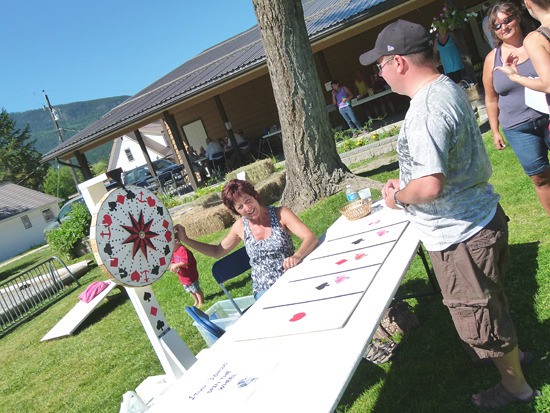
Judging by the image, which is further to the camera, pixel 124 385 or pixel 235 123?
pixel 235 123

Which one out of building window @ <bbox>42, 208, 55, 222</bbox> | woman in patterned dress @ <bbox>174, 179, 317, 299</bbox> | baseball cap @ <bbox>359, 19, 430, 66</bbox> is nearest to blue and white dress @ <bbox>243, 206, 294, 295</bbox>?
woman in patterned dress @ <bbox>174, 179, 317, 299</bbox>

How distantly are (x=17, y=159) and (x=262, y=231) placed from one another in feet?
224

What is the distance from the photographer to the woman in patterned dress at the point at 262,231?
13.7ft

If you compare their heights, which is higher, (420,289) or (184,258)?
(184,258)

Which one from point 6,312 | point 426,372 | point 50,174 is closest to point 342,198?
point 426,372

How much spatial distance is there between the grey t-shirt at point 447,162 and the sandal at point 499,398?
0.81 m

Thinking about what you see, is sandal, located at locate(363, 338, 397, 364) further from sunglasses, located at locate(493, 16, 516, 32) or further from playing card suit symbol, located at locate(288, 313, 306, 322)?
sunglasses, located at locate(493, 16, 516, 32)

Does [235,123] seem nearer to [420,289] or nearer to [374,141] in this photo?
[374,141]

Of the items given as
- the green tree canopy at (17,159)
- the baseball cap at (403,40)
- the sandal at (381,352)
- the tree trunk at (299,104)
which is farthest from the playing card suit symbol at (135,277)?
the green tree canopy at (17,159)

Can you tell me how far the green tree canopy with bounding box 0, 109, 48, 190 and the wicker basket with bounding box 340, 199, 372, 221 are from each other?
64908 mm

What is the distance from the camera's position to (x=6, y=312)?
12094 millimetres

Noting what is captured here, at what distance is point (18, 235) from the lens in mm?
41281

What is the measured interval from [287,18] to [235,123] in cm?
1343

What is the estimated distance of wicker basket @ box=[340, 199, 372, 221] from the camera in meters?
4.22
